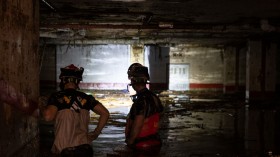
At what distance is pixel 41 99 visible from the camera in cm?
416

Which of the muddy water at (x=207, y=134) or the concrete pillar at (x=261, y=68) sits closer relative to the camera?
the muddy water at (x=207, y=134)

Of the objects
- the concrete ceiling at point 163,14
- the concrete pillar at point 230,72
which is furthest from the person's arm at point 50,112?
the concrete pillar at point 230,72

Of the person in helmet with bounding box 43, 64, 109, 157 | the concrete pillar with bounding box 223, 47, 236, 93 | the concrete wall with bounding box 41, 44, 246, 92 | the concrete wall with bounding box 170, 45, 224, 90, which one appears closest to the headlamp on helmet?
the person in helmet with bounding box 43, 64, 109, 157

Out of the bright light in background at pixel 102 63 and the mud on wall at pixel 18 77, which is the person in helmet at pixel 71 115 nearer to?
the mud on wall at pixel 18 77

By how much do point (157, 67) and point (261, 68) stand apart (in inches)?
374

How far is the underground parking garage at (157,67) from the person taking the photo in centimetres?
592

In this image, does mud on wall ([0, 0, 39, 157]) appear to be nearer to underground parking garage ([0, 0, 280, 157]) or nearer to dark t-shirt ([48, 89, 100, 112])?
underground parking garage ([0, 0, 280, 157])

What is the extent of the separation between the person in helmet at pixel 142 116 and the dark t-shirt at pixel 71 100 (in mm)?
714

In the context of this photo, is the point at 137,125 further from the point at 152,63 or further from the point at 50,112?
the point at 152,63

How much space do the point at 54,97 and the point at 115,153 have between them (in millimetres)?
3407

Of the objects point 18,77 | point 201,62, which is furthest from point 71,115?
point 201,62

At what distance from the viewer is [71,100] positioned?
3887 millimetres

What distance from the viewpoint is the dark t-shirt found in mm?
3828

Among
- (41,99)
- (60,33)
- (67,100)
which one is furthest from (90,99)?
(60,33)
